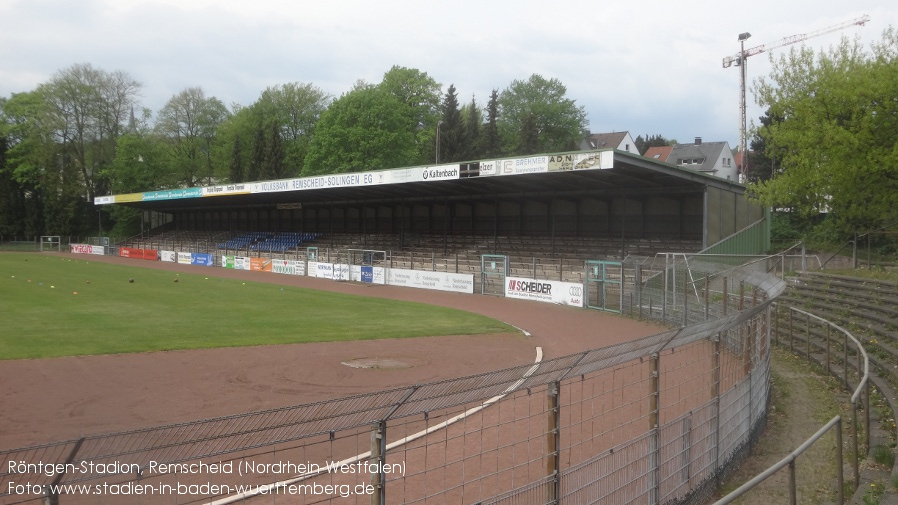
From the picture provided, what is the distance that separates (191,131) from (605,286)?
71.7 meters

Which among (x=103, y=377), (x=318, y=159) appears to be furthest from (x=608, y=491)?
(x=318, y=159)

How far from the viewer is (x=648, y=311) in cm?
2573

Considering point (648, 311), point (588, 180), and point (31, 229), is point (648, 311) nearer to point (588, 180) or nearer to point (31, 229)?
point (588, 180)

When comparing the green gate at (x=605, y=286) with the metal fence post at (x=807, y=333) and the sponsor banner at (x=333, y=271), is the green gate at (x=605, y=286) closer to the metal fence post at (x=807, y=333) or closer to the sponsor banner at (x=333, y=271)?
the metal fence post at (x=807, y=333)

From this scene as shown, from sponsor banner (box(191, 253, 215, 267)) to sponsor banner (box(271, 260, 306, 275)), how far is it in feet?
30.0

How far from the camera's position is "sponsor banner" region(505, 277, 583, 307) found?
29953 mm

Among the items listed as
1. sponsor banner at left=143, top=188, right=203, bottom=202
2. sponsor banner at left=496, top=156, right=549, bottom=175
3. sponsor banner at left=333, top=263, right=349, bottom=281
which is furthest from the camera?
sponsor banner at left=143, top=188, right=203, bottom=202

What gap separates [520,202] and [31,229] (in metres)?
66.1

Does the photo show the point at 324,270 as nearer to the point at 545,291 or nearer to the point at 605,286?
the point at 545,291

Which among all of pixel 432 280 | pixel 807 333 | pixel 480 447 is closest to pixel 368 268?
pixel 432 280

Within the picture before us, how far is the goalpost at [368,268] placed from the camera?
1599 inches

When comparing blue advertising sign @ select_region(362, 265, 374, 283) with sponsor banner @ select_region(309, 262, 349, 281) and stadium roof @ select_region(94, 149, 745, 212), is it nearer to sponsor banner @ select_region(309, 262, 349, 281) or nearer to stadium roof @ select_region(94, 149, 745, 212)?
sponsor banner @ select_region(309, 262, 349, 281)

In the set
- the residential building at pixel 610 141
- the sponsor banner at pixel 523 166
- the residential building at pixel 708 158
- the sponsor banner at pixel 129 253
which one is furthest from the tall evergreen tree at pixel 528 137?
the sponsor banner at pixel 129 253

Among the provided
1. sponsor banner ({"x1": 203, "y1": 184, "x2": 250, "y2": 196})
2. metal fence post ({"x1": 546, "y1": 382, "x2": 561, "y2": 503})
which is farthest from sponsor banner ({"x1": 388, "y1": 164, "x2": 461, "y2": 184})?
metal fence post ({"x1": 546, "y1": 382, "x2": 561, "y2": 503})
